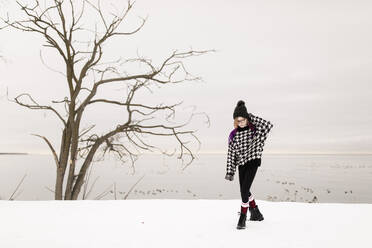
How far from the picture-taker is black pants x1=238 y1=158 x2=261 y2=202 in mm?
4406

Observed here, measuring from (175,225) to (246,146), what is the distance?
4.80 feet

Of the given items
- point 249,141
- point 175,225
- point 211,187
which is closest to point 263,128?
point 249,141

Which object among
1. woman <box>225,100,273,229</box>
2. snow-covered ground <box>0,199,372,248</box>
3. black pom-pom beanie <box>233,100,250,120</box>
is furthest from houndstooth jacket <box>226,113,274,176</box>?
snow-covered ground <box>0,199,372,248</box>

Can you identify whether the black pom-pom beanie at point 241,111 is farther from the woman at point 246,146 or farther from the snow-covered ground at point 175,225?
the snow-covered ground at point 175,225

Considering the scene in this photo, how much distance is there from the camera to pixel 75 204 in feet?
19.1

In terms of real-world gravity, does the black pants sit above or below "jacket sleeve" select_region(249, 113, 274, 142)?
below

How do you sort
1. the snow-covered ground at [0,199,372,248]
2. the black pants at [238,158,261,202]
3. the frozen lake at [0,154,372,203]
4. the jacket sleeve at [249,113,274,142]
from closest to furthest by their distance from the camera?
the snow-covered ground at [0,199,372,248] → the black pants at [238,158,261,202] → the jacket sleeve at [249,113,274,142] → the frozen lake at [0,154,372,203]

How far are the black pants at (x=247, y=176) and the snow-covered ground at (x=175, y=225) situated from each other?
18.2 inches

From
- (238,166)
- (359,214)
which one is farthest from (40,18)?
(359,214)

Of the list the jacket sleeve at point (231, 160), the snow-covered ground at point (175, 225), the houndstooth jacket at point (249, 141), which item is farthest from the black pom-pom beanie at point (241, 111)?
the snow-covered ground at point (175, 225)

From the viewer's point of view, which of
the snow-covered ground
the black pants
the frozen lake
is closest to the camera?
the snow-covered ground

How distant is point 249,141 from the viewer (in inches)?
178

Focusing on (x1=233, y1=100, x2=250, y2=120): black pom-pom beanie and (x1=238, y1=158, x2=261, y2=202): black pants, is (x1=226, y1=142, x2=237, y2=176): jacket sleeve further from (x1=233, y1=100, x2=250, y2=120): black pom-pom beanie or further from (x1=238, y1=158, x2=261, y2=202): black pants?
(x1=233, y1=100, x2=250, y2=120): black pom-pom beanie

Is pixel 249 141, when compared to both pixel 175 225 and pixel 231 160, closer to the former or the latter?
pixel 231 160
